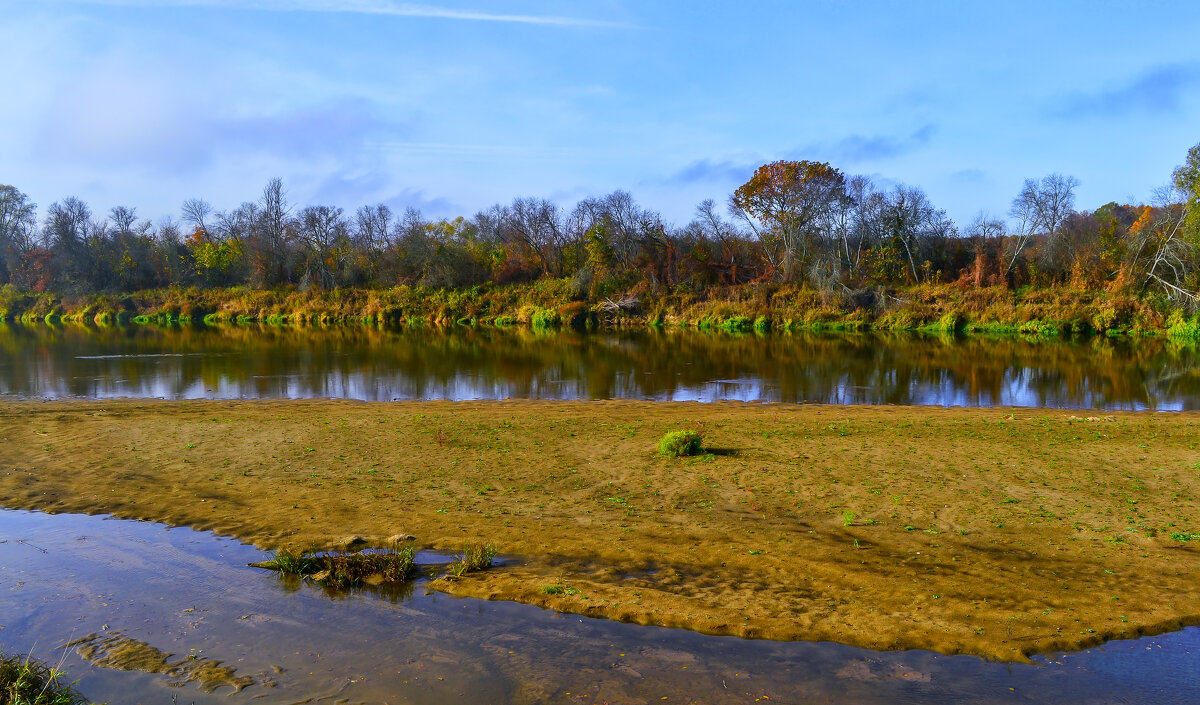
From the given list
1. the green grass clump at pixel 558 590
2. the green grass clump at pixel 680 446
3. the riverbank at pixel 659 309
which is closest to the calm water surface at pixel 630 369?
the riverbank at pixel 659 309

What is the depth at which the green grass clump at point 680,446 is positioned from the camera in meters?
12.8

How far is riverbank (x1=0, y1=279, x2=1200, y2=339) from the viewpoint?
149ft

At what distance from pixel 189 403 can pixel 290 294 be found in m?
54.9

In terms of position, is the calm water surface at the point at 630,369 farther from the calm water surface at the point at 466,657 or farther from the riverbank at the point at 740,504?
the calm water surface at the point at 466,657

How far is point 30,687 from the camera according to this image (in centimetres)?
538

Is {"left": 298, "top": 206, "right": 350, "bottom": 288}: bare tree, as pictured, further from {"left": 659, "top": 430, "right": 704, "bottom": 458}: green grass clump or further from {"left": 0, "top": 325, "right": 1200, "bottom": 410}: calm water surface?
{"left": 659, "top": 430, "right": 704, "bottom": 458}: green grass clump

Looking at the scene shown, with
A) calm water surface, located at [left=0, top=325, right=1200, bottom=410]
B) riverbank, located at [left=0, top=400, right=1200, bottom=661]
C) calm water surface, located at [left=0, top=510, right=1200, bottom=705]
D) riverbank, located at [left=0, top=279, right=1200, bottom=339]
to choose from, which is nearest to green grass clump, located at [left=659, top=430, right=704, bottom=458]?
riverbank, located at [left=0, top=400, right=1200, bottom=661]

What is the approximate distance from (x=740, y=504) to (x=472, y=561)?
408 centimetres

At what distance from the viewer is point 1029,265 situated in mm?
52812

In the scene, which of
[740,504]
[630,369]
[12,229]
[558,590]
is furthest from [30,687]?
[12,229]

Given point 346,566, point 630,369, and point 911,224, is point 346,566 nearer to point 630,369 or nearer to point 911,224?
point 630,369

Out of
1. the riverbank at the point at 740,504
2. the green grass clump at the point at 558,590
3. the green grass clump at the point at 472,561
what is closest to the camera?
the riverbank at the point at 740,504

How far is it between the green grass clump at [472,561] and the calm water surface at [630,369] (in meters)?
14.9

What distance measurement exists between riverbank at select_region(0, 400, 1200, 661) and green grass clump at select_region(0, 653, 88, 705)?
10.9 ft
